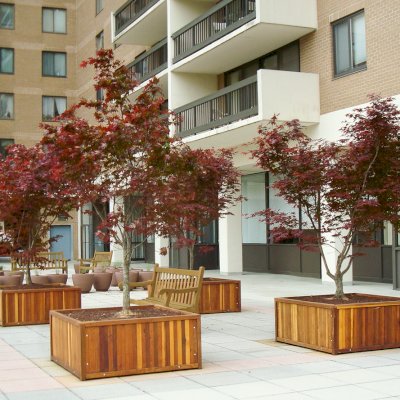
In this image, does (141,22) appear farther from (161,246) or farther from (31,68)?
(31,68)

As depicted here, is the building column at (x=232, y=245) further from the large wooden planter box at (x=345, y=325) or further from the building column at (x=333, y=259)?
the large wooden planter box at (x=345, y=325)

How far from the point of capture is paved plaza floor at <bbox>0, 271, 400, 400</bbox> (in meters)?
7.12

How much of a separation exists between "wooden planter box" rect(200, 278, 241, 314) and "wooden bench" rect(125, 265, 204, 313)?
4.88 ft

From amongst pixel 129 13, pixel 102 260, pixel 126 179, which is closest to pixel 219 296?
pixel 126 179

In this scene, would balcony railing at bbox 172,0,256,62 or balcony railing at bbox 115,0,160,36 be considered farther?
balcony railing at bbox 115,0,160,36

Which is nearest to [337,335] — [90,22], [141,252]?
[141,252]

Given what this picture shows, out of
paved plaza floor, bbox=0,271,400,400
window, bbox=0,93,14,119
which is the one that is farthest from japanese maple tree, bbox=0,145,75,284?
window, bbox=0,93,14,119

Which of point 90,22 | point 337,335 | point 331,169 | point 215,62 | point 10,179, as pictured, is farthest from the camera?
point 90,22

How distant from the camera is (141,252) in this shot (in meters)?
37.3

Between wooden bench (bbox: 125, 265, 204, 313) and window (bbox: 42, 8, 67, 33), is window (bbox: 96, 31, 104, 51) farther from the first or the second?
wooden bench (bbox: 125, 265, 204, 313)

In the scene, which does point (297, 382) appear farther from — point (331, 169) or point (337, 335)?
point (331, 169)

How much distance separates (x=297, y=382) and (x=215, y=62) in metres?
18.4

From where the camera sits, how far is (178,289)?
37.1 feet

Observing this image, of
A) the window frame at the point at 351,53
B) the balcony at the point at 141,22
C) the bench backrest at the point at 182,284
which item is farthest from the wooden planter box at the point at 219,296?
the balcony at the point at 141,22
